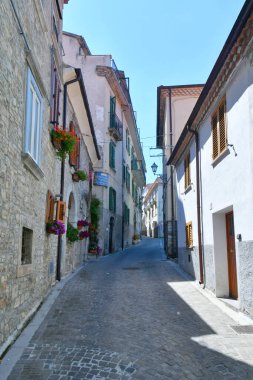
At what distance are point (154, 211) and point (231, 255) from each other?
4323cm

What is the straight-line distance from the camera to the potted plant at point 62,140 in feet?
30.2

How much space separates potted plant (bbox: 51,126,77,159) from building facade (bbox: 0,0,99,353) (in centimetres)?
11

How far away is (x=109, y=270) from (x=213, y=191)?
5.53 meters

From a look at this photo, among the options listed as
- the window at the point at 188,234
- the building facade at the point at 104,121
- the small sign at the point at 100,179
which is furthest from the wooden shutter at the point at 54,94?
the building facade at the point at 104,121

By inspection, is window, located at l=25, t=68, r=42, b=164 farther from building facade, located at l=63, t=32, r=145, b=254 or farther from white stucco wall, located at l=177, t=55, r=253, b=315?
building facade, located at l=63, t=32, r=145, b=254

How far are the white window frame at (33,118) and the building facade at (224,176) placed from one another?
3.64m

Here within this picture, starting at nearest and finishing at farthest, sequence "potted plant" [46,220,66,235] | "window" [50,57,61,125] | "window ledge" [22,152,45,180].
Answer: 1. "window ledge" [22,152,45,180]
2. "potted plant" [46,220,66,235]
3. "window" [50,57,61,125]

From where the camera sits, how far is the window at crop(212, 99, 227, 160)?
28.8 ft

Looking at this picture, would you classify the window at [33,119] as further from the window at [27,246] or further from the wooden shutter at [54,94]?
the wooden shutter at [54,94]

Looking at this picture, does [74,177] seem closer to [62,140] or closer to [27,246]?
[62,140]

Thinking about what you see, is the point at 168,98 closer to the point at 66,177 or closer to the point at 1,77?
the point at 66,177

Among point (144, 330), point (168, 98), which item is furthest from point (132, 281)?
point (168, 98)

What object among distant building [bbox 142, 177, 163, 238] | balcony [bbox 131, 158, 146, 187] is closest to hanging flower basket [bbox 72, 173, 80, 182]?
balcony [bbox 131, 158, 146, 187]

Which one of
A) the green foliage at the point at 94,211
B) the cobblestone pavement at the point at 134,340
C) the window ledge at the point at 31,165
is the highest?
Answer: the green foliage at the point at 94,211
